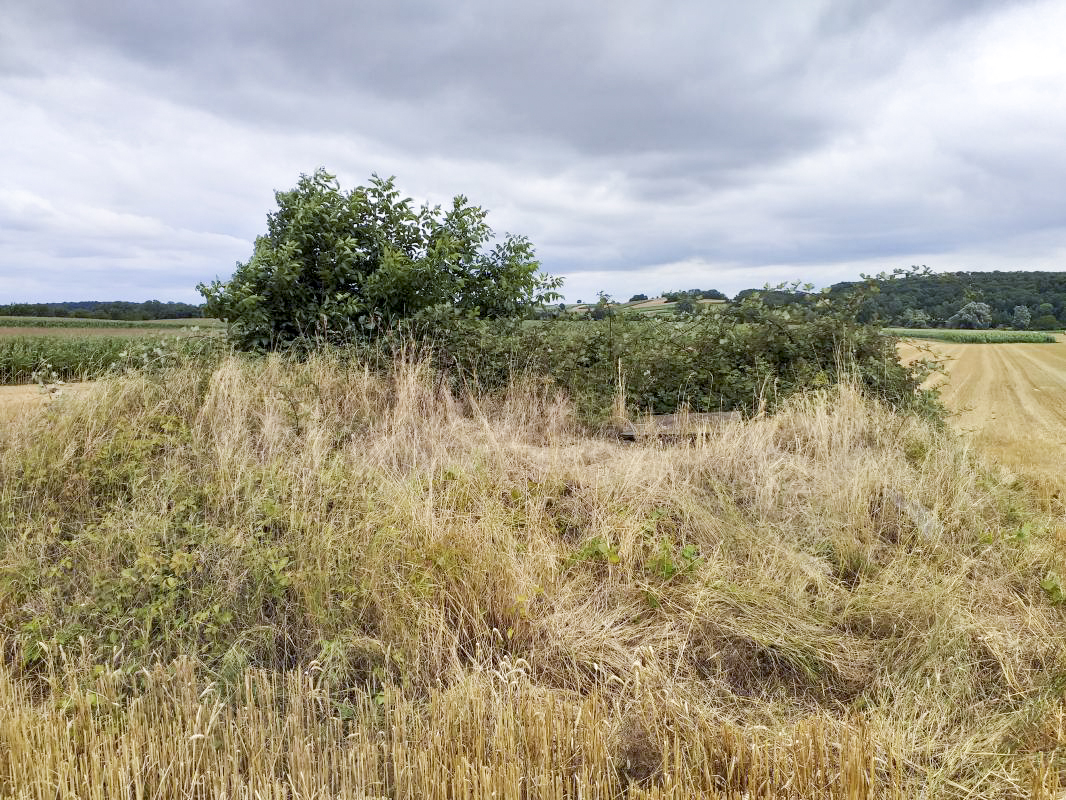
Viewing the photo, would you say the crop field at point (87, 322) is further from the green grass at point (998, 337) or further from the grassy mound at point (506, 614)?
the green grass at point (998, 337)

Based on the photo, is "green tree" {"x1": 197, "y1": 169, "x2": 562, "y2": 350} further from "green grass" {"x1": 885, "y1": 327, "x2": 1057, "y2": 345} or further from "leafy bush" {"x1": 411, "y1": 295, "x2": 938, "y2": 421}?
"green grass" {"x1": 885, "y1": 327, "x2": 1057, "y2": 345}

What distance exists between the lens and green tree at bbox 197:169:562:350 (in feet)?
29.2

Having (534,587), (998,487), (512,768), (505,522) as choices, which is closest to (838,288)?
(998,487)

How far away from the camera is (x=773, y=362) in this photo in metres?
8.24

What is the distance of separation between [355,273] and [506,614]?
7134mm

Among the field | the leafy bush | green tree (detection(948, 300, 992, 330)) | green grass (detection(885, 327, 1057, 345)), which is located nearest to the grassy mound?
the leafy bush

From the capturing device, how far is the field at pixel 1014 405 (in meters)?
8.05

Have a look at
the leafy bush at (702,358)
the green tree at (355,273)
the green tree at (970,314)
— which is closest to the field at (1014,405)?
the green tree at (970,314)

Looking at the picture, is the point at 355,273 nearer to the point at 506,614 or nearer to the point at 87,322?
the point at 506,614

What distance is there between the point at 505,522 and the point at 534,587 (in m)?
0.90

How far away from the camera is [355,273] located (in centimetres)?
938

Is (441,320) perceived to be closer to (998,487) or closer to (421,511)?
(421,511)

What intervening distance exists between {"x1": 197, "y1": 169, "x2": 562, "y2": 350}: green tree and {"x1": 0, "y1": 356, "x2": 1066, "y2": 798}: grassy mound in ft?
9.66

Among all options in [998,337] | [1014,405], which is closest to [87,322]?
[1014,405]
